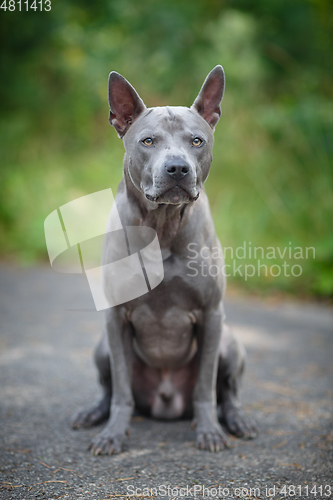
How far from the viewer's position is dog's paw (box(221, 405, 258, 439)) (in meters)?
2.59

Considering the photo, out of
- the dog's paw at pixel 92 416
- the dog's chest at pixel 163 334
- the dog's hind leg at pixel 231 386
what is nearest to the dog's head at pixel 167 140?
the dog's chest at pixel 163 334

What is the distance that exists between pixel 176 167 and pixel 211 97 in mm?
586

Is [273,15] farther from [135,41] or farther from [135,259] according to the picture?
[135,259]

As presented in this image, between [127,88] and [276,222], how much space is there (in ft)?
16.1

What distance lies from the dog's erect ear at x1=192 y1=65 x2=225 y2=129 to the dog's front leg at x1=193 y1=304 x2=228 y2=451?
39.9 inches

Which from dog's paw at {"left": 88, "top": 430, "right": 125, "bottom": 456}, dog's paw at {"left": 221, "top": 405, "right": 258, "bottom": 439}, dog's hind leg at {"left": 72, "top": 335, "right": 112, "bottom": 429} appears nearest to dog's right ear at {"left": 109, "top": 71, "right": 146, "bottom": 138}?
dog's hind leg at {"left": 72, "top": 335, "right": 112, "bottom": 429}

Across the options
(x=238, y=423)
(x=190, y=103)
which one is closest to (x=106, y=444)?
(x=238, y=423)

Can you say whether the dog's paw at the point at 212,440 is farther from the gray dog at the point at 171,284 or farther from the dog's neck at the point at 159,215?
the dog's neck at the point at 159,215

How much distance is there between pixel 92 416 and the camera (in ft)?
8.83

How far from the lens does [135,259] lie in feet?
7.55

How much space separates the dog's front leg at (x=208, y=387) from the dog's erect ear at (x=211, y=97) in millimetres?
1015

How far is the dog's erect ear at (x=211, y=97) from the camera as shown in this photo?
7.65 ft

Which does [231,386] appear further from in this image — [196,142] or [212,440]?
[196,142]

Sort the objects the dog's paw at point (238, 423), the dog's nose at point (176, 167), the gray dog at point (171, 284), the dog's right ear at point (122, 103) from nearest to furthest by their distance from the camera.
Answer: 1. the dog's nose at point (176, 167)
2. the gray dog at point (171, 284)
3. the dog's right ear at point (122, 103)
4. the dog's paw at point (238, 423)
